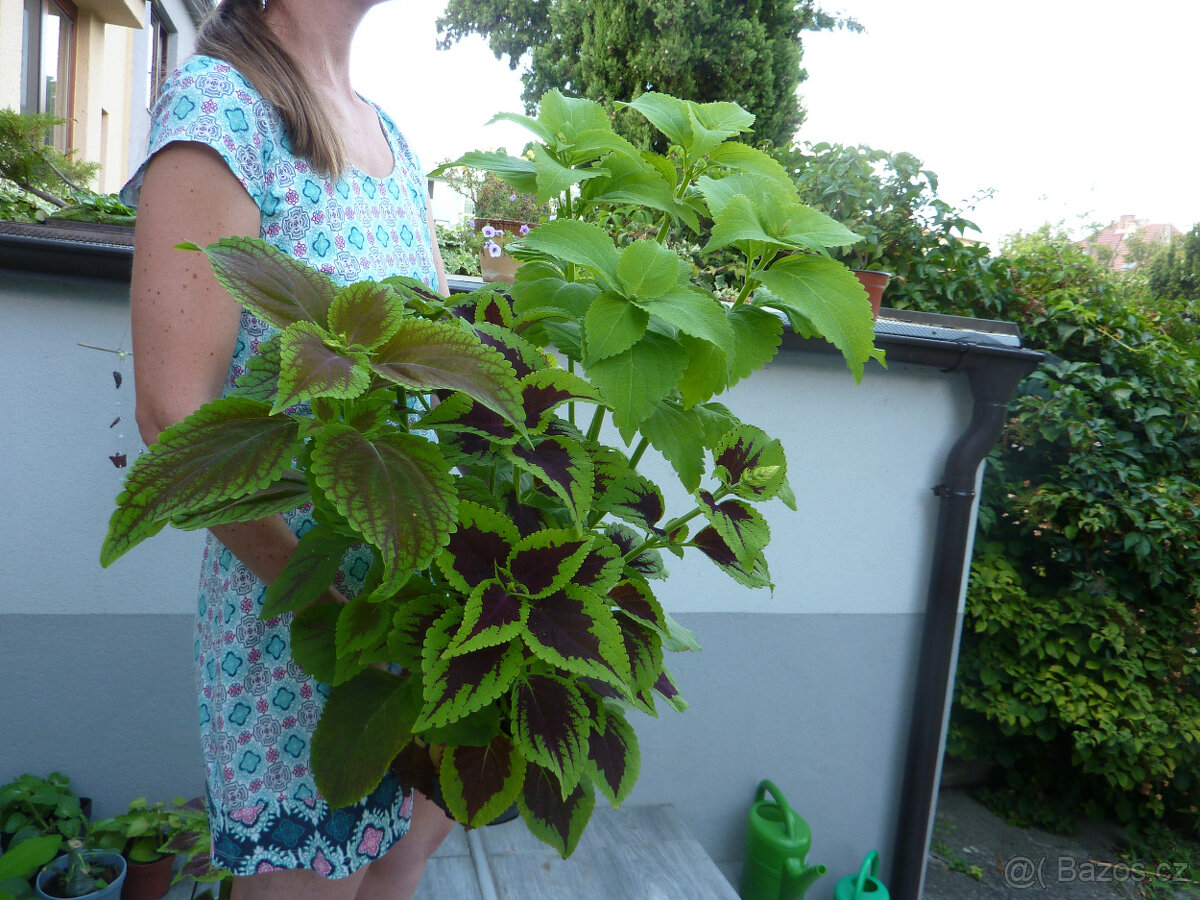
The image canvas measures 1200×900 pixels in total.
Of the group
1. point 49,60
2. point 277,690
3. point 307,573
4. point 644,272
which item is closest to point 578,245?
point 644,272

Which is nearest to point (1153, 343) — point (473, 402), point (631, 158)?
point (631, 158)

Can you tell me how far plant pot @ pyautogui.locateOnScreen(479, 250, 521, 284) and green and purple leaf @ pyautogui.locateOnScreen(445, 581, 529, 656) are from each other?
166 cm

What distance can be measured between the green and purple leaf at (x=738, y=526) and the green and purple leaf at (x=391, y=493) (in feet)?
1.01

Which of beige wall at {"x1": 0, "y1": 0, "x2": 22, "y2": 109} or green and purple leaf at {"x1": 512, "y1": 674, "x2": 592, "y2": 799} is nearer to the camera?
green and purple leaf at {"x1": 512, "y1": 674, "x2": 592, "y2": 799}

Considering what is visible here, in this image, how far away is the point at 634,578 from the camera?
0.83 m

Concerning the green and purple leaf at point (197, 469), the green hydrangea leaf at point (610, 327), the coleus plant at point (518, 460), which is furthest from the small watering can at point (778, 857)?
the green and purple leaf at point (197, 469)

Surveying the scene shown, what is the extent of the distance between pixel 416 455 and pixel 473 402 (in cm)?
9

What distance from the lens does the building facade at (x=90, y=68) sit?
4598 millimetres

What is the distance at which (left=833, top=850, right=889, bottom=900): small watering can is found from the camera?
254 cm

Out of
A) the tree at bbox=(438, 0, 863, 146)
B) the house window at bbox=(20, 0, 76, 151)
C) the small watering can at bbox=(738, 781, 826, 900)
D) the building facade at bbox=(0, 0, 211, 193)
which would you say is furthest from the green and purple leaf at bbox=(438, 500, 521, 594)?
the tree at bbox=(438, 0, 863, 146)

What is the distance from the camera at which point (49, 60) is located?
17.7 feet

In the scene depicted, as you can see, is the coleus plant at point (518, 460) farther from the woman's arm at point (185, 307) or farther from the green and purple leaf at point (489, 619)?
the woman's arm at point (185, 307)

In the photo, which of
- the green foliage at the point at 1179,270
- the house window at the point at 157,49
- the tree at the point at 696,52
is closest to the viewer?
the house window at the point at 157,49

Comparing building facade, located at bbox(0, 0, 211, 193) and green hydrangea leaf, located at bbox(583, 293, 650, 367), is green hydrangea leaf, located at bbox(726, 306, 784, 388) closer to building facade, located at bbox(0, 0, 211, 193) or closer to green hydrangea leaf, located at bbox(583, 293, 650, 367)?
green hydrangea leaf, located at bbox(583, 293, 650, 367)
